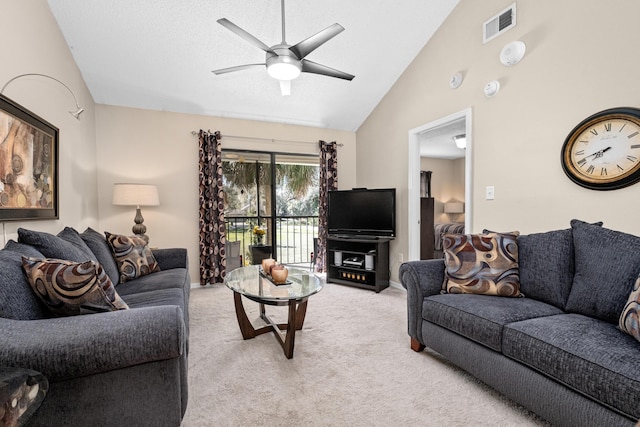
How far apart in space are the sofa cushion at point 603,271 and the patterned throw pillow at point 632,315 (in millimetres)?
126

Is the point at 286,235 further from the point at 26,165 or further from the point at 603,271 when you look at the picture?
the point at 603,271

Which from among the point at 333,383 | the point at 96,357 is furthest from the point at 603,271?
the point at 96,357

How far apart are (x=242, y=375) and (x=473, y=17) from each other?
147 inches

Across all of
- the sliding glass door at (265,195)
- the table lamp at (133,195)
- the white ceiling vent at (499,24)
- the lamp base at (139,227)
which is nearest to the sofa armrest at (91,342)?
the table lamp at (133,195)

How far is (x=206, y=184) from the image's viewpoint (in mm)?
4195

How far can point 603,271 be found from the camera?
5.41ft

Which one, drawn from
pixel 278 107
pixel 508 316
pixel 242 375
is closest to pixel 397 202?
pixel 278 107

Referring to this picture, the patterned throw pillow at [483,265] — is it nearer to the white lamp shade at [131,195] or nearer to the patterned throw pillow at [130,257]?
the patterned throw pillow at [130,257]

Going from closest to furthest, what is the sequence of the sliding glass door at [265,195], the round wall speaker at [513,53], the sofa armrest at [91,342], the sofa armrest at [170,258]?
the sofa armrest at [91,342] → the round wall speaker at [513,53] → the sofa armrest at [170,258] → the sliding glass door at [265,195]

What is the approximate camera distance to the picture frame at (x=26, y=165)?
175cm

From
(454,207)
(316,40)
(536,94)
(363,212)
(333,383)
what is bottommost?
(333,383)

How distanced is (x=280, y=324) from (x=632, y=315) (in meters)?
2.25

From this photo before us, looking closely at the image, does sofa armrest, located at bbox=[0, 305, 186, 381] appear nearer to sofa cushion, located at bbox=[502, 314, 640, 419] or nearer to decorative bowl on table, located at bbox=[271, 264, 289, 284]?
decorative bowl on table, located at bbox=[271, 264, 289, 284]

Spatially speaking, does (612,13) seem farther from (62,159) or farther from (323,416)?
(62,159)
